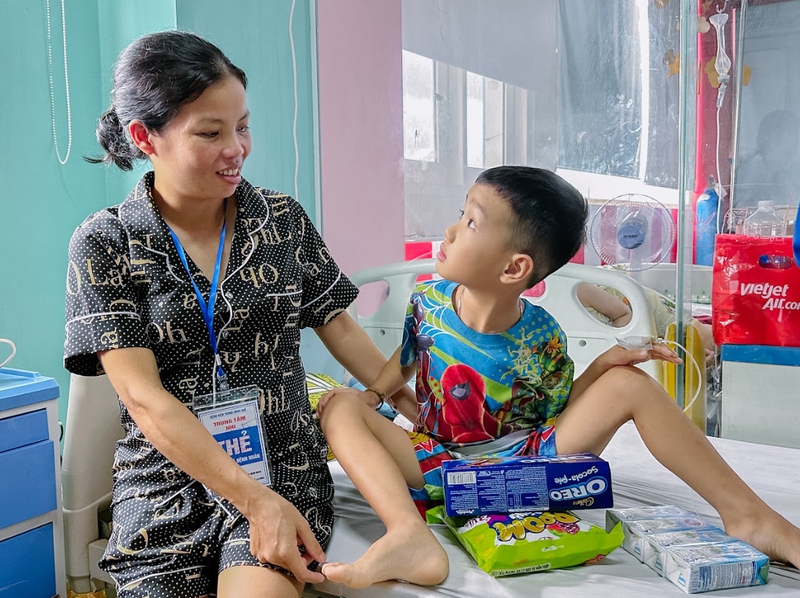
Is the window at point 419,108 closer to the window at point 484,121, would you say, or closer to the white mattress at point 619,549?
the window at point 484,121

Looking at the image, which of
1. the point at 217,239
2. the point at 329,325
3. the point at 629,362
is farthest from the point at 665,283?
the point at 217,239

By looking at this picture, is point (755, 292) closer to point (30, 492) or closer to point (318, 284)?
point (318, 284)

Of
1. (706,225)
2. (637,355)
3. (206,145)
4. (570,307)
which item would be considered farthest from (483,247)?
(706,225)

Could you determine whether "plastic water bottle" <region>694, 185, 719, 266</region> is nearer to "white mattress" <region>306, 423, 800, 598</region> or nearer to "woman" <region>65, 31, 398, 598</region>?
"white mattress" <region>306, 423, 800, 598</region>

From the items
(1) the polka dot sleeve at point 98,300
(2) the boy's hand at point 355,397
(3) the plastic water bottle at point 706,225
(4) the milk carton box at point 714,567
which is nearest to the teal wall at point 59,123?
(1) the polka dot sleeve at point 98,300

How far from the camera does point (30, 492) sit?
180cm

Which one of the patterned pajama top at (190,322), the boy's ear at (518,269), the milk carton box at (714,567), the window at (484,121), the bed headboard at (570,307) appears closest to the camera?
the milk carton box at (714,567)

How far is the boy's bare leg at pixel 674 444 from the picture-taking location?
57.2 inches

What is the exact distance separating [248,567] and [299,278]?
1.93 ft

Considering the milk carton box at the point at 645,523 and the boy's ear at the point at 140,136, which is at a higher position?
the boy's ear at the point at 140,136

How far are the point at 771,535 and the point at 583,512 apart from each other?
1.34ft

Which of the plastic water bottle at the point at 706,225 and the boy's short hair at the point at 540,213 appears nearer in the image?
the boy's short hair at the point at 540,213

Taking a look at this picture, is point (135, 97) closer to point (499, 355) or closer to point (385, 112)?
point (499, 355)

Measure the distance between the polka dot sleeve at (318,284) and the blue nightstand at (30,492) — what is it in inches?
26.8
